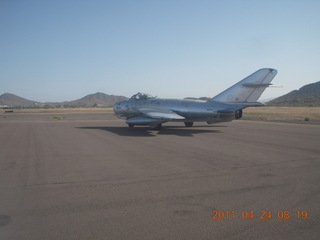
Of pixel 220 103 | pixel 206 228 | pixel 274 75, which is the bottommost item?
pixel 206 228

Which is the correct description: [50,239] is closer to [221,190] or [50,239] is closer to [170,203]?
[170,203]

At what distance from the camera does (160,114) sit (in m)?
20.1

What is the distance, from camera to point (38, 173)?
25.8ft

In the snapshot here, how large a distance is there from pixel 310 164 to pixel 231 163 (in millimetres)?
2527

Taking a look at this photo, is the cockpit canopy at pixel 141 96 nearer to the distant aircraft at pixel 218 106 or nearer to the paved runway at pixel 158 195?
the distant aircraft at pixel 218 106

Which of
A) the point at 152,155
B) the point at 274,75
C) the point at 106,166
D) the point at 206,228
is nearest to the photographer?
the point at 206,228

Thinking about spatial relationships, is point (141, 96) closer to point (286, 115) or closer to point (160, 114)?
point (160, 114)

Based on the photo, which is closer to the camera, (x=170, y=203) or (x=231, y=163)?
(x=170, y=203)

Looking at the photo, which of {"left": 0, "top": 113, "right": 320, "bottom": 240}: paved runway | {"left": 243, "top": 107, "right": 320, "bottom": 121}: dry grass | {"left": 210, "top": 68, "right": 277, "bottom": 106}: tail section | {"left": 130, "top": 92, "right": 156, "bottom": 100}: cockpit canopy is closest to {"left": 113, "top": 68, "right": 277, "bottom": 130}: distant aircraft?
{"left": 210, "top": 68, "right": 277, "bottom": 106}: tail section

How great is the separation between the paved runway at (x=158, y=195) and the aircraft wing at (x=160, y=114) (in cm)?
Result: 854

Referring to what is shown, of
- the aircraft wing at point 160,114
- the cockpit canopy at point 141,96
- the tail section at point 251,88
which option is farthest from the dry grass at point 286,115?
the aircraft wing at point 160,114

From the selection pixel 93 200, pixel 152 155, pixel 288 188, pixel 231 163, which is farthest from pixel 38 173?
pixel 288 188

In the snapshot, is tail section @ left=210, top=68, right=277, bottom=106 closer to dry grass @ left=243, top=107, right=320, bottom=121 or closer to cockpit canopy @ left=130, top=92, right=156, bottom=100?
cockpit canopy @ left=130, top=92, right=156, bottom=100

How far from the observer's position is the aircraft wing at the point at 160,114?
19250mm
